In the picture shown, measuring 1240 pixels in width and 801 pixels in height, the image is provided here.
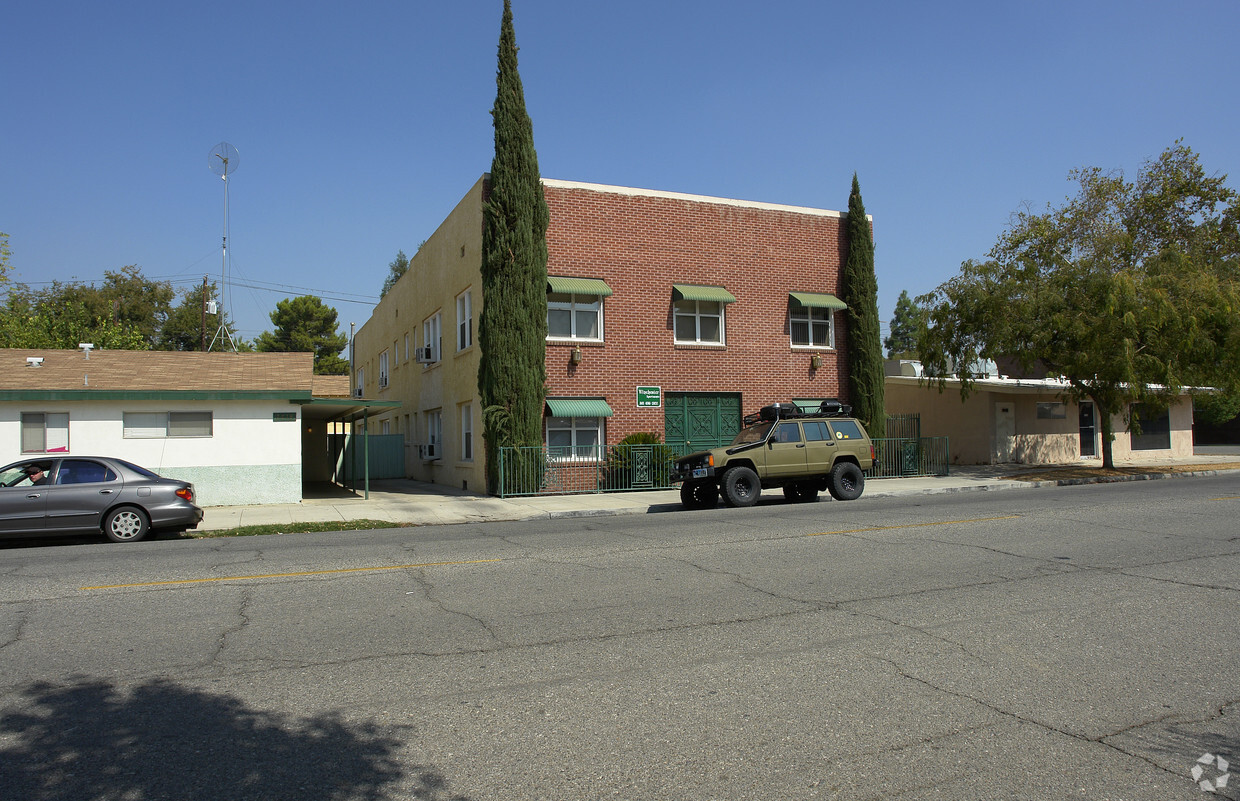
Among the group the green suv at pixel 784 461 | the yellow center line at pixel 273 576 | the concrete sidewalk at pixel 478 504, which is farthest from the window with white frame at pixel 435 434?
the yellow center line at pixel 273 576

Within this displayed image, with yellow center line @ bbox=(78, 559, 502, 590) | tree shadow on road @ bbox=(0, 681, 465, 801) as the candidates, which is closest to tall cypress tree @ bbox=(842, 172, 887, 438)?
yellow center line @ bbox=(78, 559, 502, 590)

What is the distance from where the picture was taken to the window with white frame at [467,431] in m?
23.8

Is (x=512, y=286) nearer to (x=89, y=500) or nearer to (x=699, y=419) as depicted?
(x=699, y=419)

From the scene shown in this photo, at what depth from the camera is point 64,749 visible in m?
4.25

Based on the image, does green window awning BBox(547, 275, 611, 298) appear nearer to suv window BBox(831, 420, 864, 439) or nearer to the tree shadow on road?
suv window BBox(831, 420, 864, 439)

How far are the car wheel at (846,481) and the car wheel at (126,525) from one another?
12.9 meters

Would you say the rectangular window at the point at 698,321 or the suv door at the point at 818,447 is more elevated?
the rectangular window at the point at 698,321

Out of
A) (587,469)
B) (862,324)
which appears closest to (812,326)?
(862,324)

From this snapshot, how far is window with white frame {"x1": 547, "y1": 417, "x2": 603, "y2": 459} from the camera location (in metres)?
21.8

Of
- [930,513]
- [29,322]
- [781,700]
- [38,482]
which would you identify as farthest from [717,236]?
[29,322]

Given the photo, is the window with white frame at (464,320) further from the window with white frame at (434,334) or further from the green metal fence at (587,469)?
the green metal fence at (587,469)

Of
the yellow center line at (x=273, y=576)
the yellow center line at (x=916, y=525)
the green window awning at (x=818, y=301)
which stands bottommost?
the yellow center line at (x=273, y=576)

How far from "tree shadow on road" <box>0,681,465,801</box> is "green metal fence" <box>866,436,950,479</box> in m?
21.8

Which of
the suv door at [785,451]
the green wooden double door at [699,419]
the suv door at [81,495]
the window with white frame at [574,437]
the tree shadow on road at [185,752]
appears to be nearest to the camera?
the tree shadow on road at [185,752]
